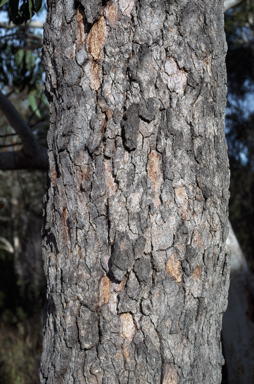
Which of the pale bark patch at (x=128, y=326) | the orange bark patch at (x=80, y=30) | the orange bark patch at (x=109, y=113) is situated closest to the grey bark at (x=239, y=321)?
the pale bark patch at (x=128, y=326)

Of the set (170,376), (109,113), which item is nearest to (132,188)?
(109,113)

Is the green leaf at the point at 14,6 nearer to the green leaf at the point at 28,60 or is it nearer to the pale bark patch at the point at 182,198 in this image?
the pale bark patch at the point at 182,198

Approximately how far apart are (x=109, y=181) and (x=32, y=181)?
7374 millimetres

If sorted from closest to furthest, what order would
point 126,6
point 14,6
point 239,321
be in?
1. point 126,6
2. point 14,6
3. point 239,321

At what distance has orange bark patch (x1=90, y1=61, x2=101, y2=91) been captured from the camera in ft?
3.22

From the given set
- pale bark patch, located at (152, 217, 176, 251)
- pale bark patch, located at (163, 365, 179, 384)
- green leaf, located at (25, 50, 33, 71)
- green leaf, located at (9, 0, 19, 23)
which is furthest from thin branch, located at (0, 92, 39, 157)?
pale bark patch, located at (163, 365, 179, 384)

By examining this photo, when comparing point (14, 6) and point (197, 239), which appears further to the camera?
point (14, 6)

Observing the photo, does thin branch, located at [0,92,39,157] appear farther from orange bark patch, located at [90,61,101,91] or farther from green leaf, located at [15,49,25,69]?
orange bark patch, located at [90,61,101,91]

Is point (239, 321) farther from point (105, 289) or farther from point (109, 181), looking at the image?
point (109, 181)

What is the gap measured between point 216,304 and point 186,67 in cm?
75

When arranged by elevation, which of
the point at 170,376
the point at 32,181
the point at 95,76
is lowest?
the point at 170,376

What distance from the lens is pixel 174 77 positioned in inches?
38.6

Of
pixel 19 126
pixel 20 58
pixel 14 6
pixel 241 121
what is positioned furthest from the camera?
pixel 241 121

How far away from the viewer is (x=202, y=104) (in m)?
1.02
